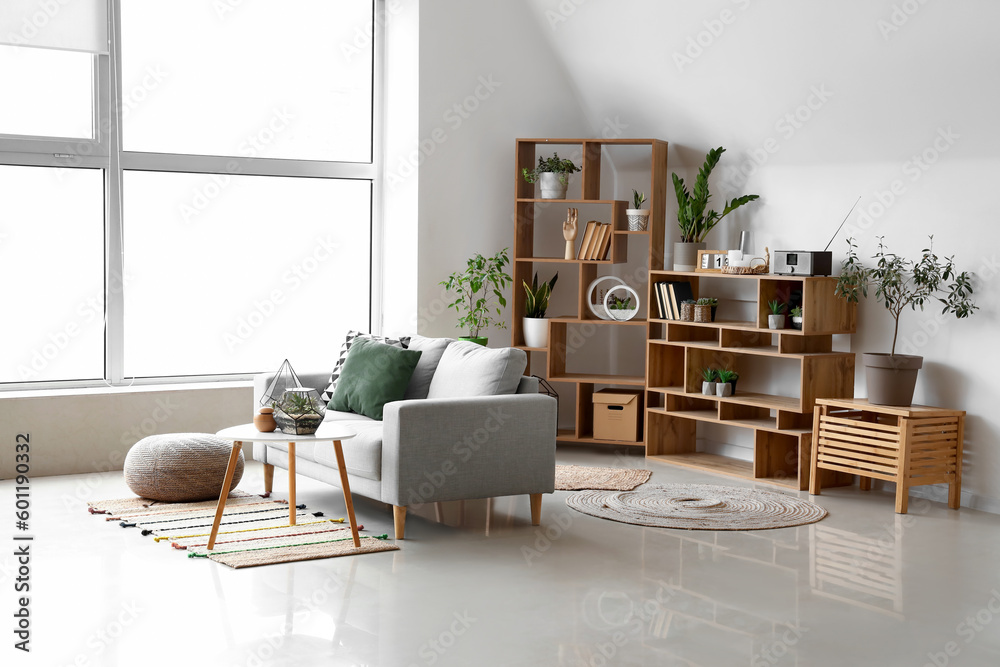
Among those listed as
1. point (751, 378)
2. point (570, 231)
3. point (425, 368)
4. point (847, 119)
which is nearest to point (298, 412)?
point (425, 368)

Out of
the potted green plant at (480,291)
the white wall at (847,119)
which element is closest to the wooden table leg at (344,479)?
the potted green plant at (480,291)

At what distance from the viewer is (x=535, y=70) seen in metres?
7.05

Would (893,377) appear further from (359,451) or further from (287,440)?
(287,440)

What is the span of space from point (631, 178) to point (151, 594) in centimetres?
453

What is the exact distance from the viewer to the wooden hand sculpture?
22.4 feet

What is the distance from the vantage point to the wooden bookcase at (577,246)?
6.67 meters

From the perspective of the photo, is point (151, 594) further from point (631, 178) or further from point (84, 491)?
point (631, 178)

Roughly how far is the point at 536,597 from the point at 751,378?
319cm

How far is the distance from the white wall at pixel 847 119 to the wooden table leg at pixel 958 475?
10cm

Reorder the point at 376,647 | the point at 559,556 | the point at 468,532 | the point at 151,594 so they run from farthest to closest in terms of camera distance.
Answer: the point at 468,532, the point at 559,556, the point at 151,594, the point at 376,647

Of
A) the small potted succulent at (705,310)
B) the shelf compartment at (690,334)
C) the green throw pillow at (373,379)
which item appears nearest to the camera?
the green throw pillow at (373,379)

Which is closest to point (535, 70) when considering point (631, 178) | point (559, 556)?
point (631, 178)

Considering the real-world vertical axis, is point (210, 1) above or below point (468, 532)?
above

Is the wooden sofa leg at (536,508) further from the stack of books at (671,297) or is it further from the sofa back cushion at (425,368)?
the stack of books at (671,297)
